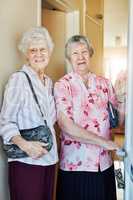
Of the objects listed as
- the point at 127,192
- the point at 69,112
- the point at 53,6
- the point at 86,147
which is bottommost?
the point at 127,192

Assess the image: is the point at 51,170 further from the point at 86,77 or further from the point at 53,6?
the point at 53,6

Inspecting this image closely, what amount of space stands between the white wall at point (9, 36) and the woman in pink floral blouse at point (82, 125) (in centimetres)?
27

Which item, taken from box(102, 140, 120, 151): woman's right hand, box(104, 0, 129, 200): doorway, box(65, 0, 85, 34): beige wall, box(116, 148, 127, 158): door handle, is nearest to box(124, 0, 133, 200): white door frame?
box(116, 148, 127, 158): door handle

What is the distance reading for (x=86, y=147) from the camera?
1.78 m

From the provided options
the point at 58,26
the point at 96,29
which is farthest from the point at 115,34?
the point at 58,26

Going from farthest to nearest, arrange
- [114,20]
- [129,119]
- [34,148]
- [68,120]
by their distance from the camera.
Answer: [114,20] → [68,120] → [34,148] → [129,119]

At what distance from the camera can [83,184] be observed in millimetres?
1811

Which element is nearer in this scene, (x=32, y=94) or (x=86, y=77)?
(x=32, y=94)

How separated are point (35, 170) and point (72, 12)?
5.65ft

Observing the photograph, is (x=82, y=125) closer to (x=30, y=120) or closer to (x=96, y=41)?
(x=30, y=120)

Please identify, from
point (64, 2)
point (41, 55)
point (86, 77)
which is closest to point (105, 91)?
point (86, 77)

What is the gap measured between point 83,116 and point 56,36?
1143 millimetres

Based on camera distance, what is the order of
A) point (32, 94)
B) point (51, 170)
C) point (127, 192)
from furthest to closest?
point (51, 170) < point (32, 94) < point (127, 192)

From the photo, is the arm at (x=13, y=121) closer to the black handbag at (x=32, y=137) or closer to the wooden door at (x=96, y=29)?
the black handbag at (x=32, y=137)
